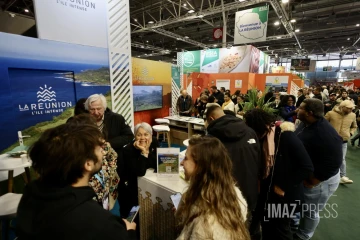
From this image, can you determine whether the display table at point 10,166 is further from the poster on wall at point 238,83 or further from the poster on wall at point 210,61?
the poster on wall at point 210,61

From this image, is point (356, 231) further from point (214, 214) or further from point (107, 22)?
point (107, 22)

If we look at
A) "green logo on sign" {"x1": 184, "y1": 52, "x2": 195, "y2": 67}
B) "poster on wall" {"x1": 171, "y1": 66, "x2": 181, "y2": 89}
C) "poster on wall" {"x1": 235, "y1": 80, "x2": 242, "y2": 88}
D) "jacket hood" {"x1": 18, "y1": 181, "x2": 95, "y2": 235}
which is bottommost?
"jacket hood" {"x1": 18, "y1": 181, "x2": 95, "y2": 235}

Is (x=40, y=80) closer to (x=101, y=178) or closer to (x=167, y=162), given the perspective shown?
(x=101, y=178)

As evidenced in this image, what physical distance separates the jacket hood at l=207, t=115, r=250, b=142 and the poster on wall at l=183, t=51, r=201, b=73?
8742 mm

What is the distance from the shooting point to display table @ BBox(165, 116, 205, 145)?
504 centimetres

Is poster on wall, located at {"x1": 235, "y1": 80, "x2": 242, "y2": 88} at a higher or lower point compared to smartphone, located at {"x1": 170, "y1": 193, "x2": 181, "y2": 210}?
higher

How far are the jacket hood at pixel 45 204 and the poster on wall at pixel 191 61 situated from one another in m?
9.72

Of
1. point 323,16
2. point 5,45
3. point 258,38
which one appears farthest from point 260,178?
point 323,16

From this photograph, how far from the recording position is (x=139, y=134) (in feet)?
5.92

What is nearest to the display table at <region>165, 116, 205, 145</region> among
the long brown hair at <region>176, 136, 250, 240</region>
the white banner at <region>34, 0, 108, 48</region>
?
the white banner at <region>34, 0, 108, 48</region>

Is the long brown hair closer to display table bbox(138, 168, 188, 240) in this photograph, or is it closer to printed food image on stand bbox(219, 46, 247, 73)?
display table bbox(138, 168, 188, 240)

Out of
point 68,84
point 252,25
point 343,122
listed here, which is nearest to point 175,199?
point 68,84

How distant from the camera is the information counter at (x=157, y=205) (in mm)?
1551

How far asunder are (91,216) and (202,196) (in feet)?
1.63
